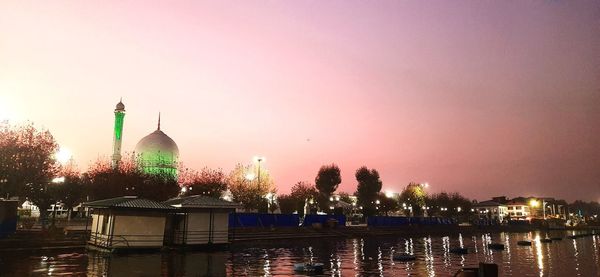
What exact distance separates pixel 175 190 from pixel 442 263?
50.2 m

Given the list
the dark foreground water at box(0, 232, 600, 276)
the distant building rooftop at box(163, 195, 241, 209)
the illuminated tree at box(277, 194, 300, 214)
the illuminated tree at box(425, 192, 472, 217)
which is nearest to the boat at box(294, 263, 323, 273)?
the dark foreground water at box(0, 232, 600, 276)

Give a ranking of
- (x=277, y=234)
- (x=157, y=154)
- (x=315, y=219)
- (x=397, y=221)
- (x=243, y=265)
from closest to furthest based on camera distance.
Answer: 1. (x=243, y=265)
2. (x=277, y=234)
3. (x=315, y=219)
4. (x=397, y=221)
5. (x=157, y=154)

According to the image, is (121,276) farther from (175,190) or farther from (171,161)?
(171,161)

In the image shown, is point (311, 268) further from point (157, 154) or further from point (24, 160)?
point (157, 154)

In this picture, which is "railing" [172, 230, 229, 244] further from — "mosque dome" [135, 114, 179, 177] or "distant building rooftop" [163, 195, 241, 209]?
"mosque dome" [135, 114, 179, 177]

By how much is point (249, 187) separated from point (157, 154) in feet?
71.8

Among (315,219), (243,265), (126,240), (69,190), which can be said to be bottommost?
(243,265)

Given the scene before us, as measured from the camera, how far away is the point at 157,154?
8850 centimetres

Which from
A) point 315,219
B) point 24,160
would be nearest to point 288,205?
point 315,219

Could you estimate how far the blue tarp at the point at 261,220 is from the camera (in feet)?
170

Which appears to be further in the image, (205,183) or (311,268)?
(205,183)

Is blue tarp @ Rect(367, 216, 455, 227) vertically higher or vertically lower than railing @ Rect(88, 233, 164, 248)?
higher

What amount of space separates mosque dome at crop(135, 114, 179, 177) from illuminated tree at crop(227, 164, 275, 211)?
488 inches

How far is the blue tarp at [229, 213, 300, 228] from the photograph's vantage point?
5181cm
